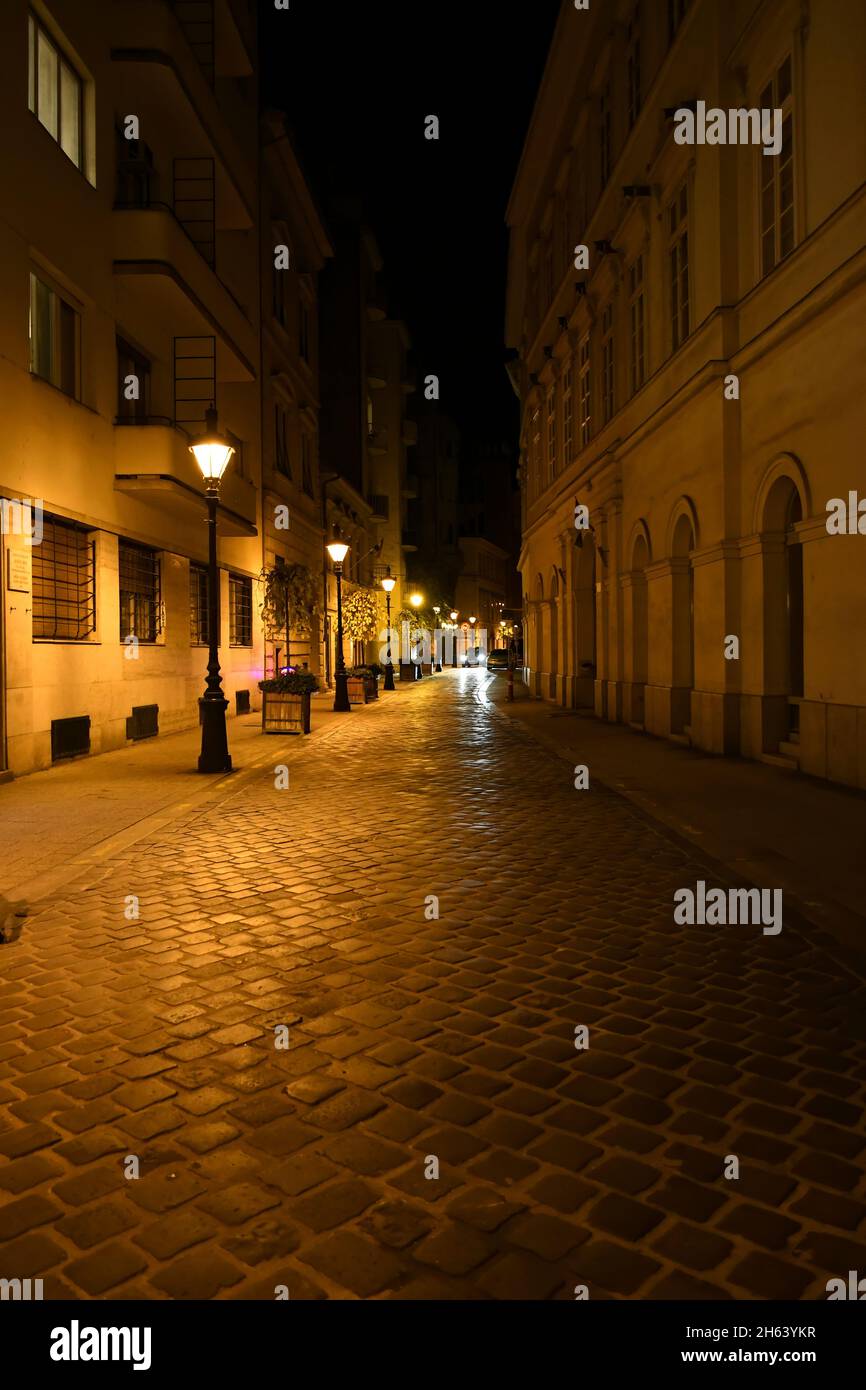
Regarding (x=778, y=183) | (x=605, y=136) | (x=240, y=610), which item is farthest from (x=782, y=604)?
(x=240, y=610)

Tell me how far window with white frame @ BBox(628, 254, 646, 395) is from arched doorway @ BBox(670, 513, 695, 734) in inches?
166

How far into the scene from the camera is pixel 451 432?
95750 millimetres

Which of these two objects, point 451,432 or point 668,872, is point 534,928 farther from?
point 451,432

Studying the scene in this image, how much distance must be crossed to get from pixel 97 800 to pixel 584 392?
19.5 meters

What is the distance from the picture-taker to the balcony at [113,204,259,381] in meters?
17.2

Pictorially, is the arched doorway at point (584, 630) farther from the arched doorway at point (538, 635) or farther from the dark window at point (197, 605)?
the dark window at point (197, 605)

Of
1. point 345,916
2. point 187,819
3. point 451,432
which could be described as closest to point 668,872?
point 345,916

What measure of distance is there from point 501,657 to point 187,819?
2428 inches

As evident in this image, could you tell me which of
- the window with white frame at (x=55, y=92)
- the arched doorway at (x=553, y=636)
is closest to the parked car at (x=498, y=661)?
the arched doorway at (x=553, y=636)

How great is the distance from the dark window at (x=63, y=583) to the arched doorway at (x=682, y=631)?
999 centimetres

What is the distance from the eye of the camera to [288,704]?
20.7 metres

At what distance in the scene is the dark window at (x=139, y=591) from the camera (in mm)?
18312
